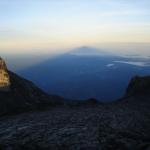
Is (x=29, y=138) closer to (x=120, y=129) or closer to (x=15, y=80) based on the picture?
(x=120, y=129)

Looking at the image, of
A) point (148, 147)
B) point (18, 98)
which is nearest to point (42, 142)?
point (148, 147)

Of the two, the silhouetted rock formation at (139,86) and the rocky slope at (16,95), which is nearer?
the rocky slope at (16,95)

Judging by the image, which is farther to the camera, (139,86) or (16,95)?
(139,86)

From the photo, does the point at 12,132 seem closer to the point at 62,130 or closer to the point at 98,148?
the point at 62,130

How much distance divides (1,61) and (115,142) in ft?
212

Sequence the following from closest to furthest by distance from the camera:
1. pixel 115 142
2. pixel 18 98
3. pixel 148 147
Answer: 1. pixel 148 147
2. pixel 115 142
3. pixel 18 98

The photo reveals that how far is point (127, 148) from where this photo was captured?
17172 millimetres

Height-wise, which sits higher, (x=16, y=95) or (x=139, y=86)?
(x=139, y=86)

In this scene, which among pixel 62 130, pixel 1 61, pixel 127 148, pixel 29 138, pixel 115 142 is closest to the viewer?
pixel 127 148

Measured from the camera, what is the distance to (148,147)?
15945 mm

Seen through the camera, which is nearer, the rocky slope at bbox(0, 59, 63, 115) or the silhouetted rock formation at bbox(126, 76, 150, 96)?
the rocky slope at bbox(0, 59, 63, 115)

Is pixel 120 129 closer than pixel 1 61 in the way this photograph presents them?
Yes

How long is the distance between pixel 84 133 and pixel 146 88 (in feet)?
220

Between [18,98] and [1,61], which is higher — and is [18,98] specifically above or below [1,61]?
below
